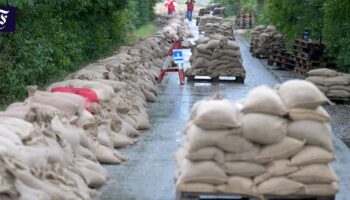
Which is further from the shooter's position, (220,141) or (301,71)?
(301,71)

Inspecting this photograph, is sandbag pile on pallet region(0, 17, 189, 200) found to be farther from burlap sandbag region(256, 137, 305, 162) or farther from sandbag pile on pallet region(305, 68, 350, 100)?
sandbag pile on pallet region(305, 68, 350, 100)

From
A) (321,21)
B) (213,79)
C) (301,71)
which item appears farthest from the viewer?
(321,21)

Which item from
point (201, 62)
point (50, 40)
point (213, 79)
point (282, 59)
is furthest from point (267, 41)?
point (50, 40)

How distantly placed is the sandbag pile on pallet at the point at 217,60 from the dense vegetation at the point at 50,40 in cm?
318

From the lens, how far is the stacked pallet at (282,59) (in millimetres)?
26364

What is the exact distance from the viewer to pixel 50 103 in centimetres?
1051

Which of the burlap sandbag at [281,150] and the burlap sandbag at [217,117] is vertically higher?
the burlap sandbag at [217,117]

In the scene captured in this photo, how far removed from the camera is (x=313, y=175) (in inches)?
295

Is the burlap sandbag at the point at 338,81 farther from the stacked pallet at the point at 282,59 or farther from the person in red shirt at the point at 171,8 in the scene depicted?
the person in red shirt at the point at 171,8

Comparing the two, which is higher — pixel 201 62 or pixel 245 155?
pixel 245 155

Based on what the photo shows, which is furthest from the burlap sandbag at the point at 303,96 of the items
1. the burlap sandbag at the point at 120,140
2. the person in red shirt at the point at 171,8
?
the person in red shirt at the point at 171,8

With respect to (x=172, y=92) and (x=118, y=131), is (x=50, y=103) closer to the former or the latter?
(x=118, y=131)

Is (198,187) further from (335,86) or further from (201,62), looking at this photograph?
(201,62)

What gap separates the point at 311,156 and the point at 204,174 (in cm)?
103
